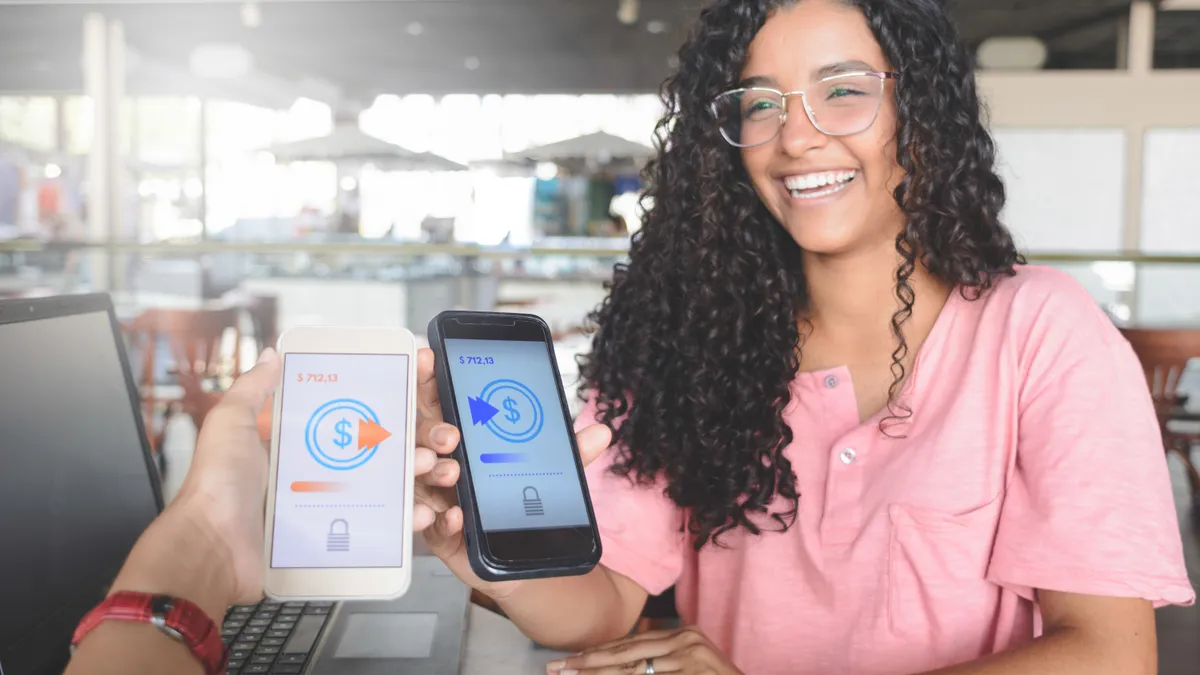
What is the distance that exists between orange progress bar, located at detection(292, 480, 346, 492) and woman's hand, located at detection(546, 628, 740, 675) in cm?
28

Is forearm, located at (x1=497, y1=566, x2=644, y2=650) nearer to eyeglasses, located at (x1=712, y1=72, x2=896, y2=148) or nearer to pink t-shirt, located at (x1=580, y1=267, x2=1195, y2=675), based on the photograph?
pink t-shirt, located at (x1=580, y1=267, x2=1195, y2=675)

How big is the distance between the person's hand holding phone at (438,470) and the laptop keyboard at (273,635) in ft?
0.56

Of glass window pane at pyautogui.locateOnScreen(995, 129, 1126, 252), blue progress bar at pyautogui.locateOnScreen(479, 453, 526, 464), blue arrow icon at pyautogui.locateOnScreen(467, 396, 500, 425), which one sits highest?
glass window pane at pyautogui.locateOnScreen(995, 129, 1126, 252)

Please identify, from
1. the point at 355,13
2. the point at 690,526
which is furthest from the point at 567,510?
the point at 355,13

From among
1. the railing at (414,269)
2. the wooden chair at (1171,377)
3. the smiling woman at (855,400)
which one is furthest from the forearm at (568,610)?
the railing at (414,269)

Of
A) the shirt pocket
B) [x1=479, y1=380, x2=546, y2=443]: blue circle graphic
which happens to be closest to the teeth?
the shirt pocket

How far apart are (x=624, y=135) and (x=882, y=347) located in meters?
7.07

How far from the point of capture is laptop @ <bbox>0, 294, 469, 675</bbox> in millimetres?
798

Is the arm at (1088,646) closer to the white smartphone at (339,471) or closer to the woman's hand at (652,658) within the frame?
the woman's hand at (652,658)

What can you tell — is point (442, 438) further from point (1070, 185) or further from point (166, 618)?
point (1070, 185)

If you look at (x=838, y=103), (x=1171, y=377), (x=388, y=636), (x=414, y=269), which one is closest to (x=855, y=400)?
(x=838, y=103)

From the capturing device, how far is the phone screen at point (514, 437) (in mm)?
791

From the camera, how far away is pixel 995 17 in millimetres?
7391

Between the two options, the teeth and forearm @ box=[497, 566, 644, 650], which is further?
the teeth
